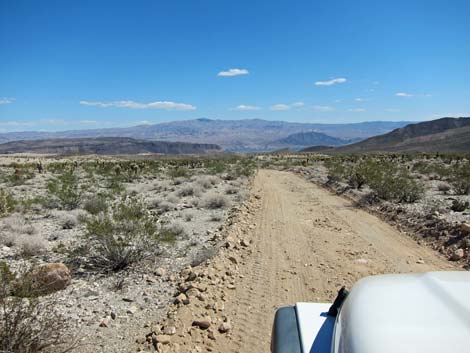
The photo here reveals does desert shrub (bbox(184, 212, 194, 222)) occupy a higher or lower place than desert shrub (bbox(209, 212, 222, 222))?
higher

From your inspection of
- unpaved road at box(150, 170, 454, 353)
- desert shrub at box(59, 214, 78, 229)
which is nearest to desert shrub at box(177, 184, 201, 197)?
unpaved road at box(150, 170, 454, 353)

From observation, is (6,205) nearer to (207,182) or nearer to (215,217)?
(215,217)

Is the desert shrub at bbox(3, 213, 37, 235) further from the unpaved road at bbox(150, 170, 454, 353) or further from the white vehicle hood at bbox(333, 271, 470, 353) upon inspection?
the white vehicle hood at bbox(333, 271, 470, 353)

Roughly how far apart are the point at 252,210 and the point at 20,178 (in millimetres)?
18278

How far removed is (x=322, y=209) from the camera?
1330cm

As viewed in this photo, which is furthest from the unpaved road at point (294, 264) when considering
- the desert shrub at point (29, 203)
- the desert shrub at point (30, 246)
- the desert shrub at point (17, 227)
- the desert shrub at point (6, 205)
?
the desert shrub at point (6, 205)

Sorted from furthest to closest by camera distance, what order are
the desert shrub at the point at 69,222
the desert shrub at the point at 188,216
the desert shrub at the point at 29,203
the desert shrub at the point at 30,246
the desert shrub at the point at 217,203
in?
the desert shrub at the point at 217,203 → the desert shrub at the point at 29,203 → the desert shrub at the point at 188,216 → the desert shrub at the point at 69,222 → the desert shrub at the point at 30,246

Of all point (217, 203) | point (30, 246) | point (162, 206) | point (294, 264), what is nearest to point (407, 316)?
point (294, 264)

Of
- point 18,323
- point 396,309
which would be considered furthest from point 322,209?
point 396,309

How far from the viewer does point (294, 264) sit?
7.36 meters

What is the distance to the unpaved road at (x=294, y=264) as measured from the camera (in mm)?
4934

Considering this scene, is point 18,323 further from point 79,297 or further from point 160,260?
point 160,260

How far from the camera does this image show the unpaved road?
4.93 meters

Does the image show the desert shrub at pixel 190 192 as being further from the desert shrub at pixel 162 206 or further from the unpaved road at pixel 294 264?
the unpaved road at pixel 294 264
